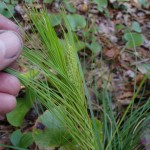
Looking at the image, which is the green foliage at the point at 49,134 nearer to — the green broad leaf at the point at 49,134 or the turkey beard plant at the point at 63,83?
the green broad leaf at the point at 49,134

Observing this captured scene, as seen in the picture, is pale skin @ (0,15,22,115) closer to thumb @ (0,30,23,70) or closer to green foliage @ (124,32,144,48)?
thumb @ (0,30,23,70)

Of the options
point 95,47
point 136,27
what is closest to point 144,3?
point 136,27

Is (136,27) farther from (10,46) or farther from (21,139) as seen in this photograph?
(10,46)

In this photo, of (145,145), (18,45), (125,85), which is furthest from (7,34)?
(125,85)

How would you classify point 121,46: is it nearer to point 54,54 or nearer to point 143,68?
point 143,68

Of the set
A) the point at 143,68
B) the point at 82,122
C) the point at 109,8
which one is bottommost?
the point at 143,68

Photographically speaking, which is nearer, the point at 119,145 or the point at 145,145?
the point at 119,145

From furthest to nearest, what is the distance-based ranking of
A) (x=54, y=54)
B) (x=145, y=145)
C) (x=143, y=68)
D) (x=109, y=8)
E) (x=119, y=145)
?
(x=109, y=8)
(x=143, y=68)
(x=145, y=145)
(x=119, y=145)
(x=54, y=54)
